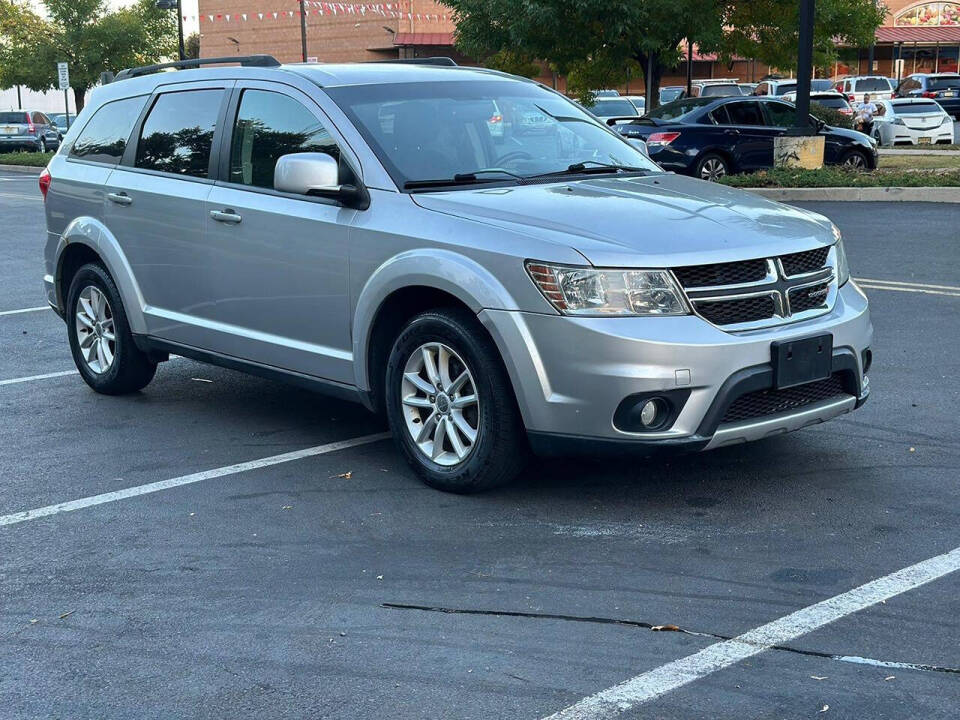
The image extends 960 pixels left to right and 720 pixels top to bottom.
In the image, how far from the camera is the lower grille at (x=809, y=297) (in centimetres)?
543

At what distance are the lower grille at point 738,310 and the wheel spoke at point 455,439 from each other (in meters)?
1.18

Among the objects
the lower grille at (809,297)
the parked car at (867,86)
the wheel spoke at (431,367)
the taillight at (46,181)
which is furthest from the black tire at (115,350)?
the parked car at (867,86)

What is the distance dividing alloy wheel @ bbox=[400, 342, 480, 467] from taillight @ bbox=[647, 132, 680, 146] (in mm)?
16425

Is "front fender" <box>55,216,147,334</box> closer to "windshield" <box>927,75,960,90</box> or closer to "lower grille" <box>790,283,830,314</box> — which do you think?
"lower grille" <box>790,283,830,314</box>

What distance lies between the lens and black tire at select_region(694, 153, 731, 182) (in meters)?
21.8

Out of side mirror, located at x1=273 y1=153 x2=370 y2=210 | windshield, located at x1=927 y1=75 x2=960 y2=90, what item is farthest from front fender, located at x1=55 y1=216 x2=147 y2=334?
windshield, located at x1=927 y1=75 x2=960 y2=90

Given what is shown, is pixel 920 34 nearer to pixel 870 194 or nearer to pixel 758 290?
pixel 870 194

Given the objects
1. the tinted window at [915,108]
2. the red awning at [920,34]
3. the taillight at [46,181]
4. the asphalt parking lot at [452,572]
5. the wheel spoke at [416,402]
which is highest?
the red awning at [920,34]

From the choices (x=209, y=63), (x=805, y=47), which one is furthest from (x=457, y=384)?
(x=805, y=47)

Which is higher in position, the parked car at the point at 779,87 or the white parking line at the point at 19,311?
the parked car at the point at 779,87

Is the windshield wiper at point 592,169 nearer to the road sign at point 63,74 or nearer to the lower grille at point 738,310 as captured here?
the lower grille at point 738,310

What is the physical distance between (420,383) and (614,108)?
3123 centimetres

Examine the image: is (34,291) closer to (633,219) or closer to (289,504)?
(289,504)

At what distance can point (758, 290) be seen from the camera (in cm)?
526
